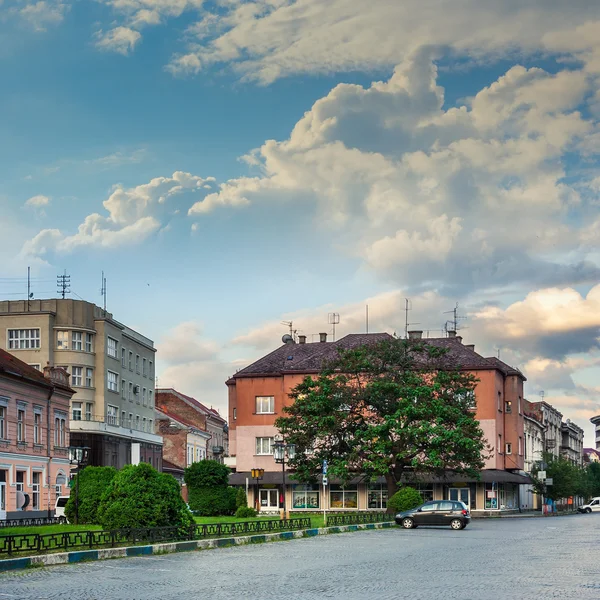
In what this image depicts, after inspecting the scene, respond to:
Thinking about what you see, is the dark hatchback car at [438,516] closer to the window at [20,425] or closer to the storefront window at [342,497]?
the window at [20,425]

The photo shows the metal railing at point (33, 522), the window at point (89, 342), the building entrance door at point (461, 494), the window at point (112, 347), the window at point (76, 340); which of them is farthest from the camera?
the window at point (112, 347)

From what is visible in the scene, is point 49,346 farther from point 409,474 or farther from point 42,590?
point 42,590

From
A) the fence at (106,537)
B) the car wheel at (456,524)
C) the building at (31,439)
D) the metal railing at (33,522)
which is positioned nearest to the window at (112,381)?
the building at (31,439)

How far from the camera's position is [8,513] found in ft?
163

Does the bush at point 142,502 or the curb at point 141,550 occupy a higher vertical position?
the bush at point 142,502

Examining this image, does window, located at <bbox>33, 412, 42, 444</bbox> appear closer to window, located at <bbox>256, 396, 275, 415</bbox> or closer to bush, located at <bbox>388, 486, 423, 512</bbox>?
bush, located at <bbox>388, 486, 423, 512</bbox>

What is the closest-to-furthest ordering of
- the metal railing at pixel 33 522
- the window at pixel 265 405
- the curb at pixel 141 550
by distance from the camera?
the curb at pixel 141 550
the metal railing at pixel 33 522
the window at pixel 265 405

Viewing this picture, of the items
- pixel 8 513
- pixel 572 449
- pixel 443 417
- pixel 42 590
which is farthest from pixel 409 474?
pixel 572 449

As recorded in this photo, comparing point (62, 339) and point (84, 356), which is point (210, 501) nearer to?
point (84, 356)

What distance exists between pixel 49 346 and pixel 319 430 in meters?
23.7

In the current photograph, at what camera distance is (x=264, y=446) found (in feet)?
265

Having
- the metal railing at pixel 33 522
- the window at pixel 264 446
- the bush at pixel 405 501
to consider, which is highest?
the window at pixel 264 446

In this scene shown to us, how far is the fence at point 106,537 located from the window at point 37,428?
22.7 meters

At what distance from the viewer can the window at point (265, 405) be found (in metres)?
81.8
